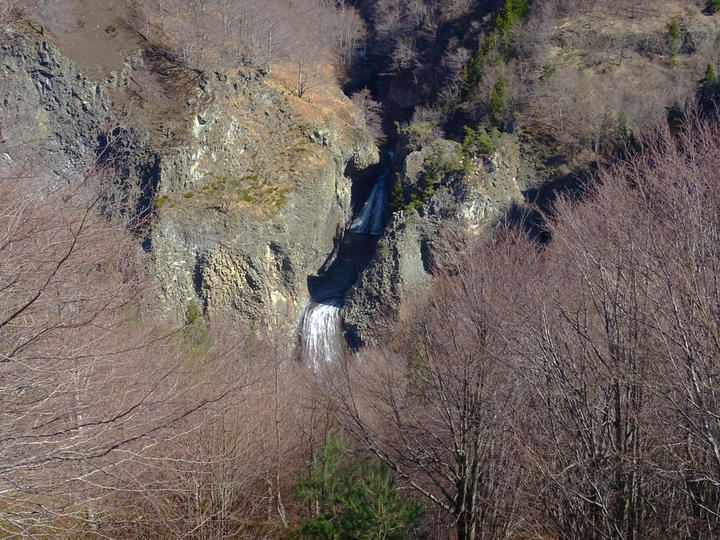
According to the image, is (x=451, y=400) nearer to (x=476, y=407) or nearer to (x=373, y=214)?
(x=476, y=407)

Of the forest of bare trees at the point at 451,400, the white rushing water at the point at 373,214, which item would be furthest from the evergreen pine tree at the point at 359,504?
the white rushing water at the point at 373,214

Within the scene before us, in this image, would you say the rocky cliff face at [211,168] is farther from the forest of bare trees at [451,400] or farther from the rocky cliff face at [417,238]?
the forest of bare trees at [451,400]

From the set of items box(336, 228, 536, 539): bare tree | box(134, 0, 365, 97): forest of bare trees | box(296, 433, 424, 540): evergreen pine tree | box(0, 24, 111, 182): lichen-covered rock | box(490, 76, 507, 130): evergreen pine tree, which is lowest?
box(296, 433, 424, 540): evergreen pine tree

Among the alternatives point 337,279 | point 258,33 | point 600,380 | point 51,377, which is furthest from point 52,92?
point 600,380

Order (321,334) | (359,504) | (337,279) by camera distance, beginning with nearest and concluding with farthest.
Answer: (359,504) < (321,334) < (337,279)

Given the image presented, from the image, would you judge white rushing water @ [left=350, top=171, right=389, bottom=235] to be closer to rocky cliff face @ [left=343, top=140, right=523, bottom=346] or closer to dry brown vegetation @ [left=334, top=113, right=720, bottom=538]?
rocky cliff face @ [left=343, top=140, right=523, bottom=346]

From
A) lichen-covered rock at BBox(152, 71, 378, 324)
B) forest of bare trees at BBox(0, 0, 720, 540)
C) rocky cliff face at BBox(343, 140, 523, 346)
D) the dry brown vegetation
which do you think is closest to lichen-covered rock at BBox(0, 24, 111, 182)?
lichen-covered rock at BBox(152, 71, 378, 324)

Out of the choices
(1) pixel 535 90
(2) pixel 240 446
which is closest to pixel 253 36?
(1) pixel 535 90

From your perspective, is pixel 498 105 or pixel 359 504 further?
pixel 498 105
